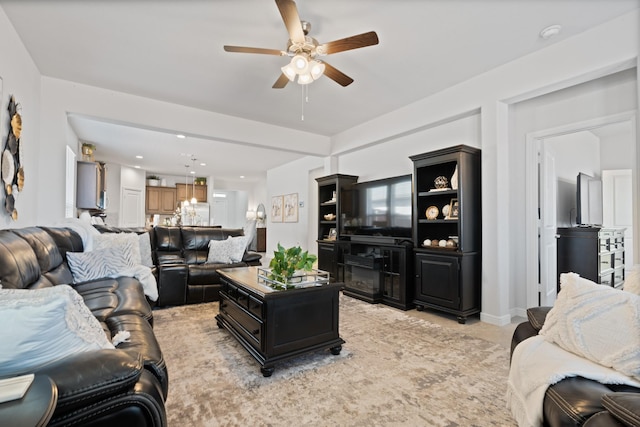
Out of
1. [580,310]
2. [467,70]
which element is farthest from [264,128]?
[580,310]

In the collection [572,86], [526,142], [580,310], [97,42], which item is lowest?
[580,310]

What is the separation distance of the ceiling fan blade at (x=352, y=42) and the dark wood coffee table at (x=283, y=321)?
73.1 inches

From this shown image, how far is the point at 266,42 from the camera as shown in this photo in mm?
2738

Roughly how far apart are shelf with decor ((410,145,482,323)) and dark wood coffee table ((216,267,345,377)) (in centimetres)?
156

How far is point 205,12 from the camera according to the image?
2.34 meters

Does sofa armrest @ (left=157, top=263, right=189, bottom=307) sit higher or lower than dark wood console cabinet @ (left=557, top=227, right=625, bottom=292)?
lower

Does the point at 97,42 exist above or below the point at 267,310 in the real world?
above

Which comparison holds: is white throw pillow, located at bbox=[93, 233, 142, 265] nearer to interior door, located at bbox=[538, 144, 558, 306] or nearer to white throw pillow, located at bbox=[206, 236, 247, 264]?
white throw pillow, located at bbox=[206, 236, 247, 264]

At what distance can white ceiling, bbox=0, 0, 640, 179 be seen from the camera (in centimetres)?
230

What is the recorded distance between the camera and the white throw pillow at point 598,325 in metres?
1.07

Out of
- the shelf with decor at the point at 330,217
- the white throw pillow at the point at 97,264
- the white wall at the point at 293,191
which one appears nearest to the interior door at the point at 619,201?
the shelf with decor at the point at 330,217

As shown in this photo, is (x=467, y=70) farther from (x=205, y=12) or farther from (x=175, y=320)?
(x=175, y=320)

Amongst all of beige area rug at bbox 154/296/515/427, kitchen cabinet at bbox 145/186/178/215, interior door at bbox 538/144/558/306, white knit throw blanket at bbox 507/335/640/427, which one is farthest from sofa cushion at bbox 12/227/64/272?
kitchen cabinet at bbox 145/186/178/215

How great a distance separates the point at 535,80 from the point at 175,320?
4403mm
